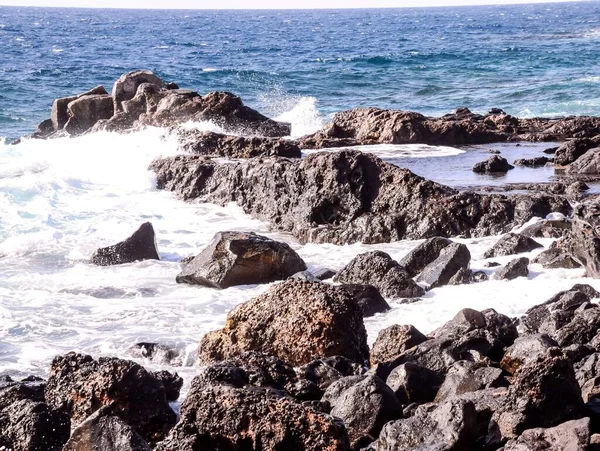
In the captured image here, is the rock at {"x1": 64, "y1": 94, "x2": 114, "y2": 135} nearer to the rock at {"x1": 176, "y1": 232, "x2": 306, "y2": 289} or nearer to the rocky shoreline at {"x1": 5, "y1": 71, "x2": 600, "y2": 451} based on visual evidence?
the rocky shoreline at {"x1": 5, "y1": 71, "x2": 600, "y2": 451}

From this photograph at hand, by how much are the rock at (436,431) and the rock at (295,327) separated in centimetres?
175

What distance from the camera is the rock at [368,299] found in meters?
8.26

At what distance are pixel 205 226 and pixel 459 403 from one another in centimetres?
820

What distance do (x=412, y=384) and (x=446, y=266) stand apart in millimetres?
3382

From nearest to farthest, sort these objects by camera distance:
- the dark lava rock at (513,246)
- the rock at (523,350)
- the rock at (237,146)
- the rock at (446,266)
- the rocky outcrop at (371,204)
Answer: the rock at (523,350), the rock at (446,266), the dark lava rock at (513,246), the rocky outcrop at (371,204), the rock at (237,146)

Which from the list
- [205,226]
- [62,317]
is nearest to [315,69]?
[205,226]

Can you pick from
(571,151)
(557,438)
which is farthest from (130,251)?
(571,151)

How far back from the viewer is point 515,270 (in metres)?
8.97

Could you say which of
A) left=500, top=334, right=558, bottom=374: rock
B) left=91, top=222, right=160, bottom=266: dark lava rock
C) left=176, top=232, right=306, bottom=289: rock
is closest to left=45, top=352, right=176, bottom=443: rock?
left=500, top=334, right=558, bottom=374: rock


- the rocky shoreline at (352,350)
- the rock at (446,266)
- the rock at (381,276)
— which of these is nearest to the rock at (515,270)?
the rocky shoreline at (352,350)

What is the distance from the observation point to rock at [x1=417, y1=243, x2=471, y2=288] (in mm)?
9062

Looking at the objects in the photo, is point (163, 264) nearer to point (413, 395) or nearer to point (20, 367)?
point (20, 367)

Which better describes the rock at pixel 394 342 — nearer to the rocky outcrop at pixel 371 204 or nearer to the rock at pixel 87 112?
the rocky outcrop at pixel 371 204

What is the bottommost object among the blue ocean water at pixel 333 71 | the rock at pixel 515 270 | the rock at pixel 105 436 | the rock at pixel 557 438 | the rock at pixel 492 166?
the blue ocean water at pixel 333 71
